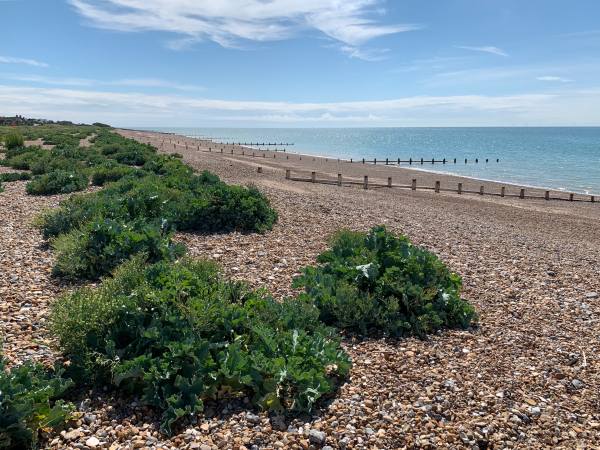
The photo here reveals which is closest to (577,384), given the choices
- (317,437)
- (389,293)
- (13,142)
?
(389,293)

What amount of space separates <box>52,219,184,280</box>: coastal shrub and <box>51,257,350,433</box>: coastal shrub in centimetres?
208

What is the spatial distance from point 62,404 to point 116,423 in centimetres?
46

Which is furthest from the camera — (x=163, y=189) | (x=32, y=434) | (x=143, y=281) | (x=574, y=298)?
(x=163, y=189)

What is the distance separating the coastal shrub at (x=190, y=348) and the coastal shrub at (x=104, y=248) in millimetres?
2082

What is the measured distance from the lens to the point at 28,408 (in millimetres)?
3604

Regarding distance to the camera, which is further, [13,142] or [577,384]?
[13,142]

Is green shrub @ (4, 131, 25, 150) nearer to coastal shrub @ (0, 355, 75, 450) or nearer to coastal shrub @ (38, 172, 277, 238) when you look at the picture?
coastal shrub @ (38, 172, 277, 238)

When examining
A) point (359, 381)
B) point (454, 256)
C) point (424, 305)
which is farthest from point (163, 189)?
point (359, 381)

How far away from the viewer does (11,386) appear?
3.69 m

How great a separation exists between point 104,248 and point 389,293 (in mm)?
4112

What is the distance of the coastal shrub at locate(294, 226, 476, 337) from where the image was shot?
238 inches

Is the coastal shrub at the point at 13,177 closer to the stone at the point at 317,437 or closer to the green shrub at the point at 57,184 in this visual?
the green shrub at the point at 57,184

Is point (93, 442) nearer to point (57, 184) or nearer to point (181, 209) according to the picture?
point (181, 209)

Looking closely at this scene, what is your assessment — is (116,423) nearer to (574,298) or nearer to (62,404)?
(62,404)
